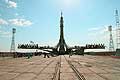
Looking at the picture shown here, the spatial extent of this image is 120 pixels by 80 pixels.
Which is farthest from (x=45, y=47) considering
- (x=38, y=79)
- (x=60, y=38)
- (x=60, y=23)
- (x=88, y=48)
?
(x=38, y=79)

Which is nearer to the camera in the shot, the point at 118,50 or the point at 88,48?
the point at 118,50

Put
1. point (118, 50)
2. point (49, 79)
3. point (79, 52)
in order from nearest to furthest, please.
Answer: point (49, 79), point (118, 50), point (79, 52)

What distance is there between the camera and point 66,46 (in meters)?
158

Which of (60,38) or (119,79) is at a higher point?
(60,38)

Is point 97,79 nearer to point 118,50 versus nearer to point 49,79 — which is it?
point 49,79

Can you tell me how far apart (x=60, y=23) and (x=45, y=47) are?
2596 centimetres

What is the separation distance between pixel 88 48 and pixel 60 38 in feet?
84.2

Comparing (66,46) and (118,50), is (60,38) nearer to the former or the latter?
(66,46)

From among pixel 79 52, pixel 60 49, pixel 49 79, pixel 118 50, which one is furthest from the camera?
pixel 60 49

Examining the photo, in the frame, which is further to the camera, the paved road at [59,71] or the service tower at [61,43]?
the service tower at [61,43]

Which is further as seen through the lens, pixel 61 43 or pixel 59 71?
pixel 61 43

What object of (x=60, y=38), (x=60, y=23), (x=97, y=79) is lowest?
(x=97, y=79)

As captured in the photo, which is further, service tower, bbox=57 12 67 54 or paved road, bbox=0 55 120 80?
service tower, bbox=57 12 67 54

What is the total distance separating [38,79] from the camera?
15.2m
